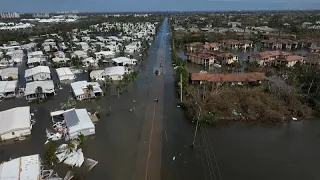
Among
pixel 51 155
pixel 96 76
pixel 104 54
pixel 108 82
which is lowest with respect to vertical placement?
pixel 51 155

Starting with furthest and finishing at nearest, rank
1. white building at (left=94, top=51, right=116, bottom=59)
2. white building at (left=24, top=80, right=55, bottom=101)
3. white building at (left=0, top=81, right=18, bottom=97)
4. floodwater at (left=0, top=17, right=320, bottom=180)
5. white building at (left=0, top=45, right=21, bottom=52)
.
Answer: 1. white building at (left=0, top=45, right=21, bottom=52)
2. white building at (left=94, top=51, right=116, bottom=59)
3. white building at (left=0, top=81, right=18, bottom=97)
4. white building at (left=24, top=80, right=55, bottom=101)
5. floodwater at (left=0, top=17, right=320, bottom=180)

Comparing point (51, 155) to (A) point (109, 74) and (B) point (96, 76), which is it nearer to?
(A) point (109, 74)

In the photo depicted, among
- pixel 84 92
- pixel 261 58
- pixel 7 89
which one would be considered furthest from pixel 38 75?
pixel 261 58

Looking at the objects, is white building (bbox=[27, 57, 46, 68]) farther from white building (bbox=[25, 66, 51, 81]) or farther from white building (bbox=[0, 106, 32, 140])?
white building (bbox=[0, 106, 32, 140])

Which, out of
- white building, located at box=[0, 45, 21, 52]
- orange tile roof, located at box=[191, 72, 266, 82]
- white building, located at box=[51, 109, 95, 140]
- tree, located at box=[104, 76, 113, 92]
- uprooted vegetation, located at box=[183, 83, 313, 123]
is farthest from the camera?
white building, located at box=[0, 45, 21, 52]

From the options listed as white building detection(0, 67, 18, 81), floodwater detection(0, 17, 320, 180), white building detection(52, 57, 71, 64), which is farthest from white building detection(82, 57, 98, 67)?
floodwater detection(0, 17, 320, 180)

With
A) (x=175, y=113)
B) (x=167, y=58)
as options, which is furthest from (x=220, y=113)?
(x=167, y=58)

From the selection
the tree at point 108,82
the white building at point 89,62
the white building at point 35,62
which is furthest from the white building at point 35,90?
the white building at point 35,62
